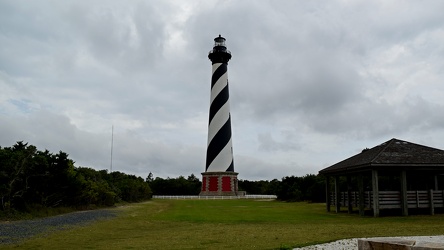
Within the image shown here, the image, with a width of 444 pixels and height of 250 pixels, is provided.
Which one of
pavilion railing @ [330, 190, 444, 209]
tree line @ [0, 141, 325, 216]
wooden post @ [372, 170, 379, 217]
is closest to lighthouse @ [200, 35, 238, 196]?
tree line @ [0, 141, 325, 216]

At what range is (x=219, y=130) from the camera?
45875 mm

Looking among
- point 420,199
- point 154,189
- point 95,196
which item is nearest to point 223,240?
point 420,199

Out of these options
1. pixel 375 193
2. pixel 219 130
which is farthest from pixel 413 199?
pixel 219 130

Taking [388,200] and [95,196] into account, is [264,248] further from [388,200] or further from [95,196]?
[95,196]

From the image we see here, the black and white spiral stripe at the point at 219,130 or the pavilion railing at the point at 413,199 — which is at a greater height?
the black and white spiral stripe at the point at 219,130

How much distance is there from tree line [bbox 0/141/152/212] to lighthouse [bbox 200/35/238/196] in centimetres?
1829

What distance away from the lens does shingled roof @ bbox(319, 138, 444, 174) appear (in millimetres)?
17141

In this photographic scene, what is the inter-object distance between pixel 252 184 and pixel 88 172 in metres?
45.2

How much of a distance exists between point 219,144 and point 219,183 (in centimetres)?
448

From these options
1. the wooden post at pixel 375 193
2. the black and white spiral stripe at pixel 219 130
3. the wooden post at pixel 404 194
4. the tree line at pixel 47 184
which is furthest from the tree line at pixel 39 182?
the black and white spiral stripe at pixel 219 130

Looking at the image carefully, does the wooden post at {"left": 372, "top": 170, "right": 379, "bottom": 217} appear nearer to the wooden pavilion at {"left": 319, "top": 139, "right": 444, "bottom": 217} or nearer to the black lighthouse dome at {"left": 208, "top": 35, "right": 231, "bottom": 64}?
the wooden pavilion at {"left": 319, "top": 139, "right": 444, "bottom": 217}

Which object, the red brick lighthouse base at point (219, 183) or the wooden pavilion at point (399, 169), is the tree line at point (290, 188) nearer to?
the red brick lighthouse base at point (219, 183)

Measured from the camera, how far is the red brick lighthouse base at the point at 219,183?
46.5 meters

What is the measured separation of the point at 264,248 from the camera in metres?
8.68
